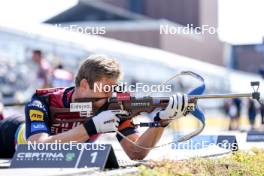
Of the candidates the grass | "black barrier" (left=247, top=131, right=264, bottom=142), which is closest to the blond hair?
the grass

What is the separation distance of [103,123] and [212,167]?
892 millimetres

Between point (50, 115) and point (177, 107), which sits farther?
point (50, 115)

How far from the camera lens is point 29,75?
1828 centimetres

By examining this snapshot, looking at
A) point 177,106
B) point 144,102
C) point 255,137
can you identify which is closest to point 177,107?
point 177,106

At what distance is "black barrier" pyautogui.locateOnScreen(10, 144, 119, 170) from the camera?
5.27 m

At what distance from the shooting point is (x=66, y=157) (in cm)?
537

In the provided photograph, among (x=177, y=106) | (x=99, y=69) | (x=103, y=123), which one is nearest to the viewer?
(x=103, y=123)

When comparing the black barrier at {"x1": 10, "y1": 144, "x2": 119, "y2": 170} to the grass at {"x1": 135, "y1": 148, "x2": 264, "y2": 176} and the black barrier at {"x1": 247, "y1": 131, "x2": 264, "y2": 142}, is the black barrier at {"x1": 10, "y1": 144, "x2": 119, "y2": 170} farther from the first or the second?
the black barrier at {"x1": 247, "y1": 131, "x2": 264, "y2": 142}

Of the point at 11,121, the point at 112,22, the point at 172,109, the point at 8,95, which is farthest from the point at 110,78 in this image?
the point at 112,22

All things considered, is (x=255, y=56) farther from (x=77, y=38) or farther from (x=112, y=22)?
(x=77, y=38)

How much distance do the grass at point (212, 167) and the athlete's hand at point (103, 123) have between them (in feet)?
1.68

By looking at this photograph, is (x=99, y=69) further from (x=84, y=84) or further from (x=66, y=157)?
(x=66, y=157)

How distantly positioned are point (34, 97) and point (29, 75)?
11.8 metres

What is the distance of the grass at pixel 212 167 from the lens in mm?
5204
